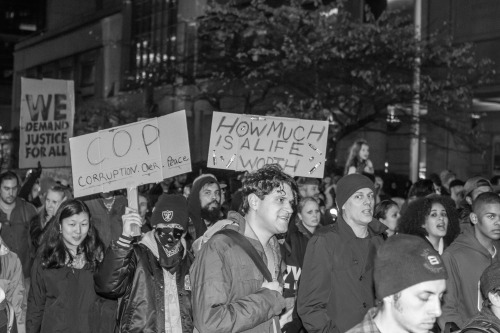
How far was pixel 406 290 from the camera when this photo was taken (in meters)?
3.46

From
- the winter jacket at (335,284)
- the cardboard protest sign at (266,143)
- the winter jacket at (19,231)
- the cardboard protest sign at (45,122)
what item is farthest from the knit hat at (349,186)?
the cardboard protest sign at (45,122)

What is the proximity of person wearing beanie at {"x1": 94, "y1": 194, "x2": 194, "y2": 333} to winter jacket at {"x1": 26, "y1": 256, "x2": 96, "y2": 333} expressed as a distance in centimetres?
65

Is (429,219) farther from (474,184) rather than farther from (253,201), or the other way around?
(474,184)

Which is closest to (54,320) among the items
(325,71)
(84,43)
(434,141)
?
(325,71)

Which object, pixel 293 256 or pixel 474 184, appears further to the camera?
pixel 474 184

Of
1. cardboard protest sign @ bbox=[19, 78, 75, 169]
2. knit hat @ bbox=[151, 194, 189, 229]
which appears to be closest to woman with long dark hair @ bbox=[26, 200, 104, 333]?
knit hat @ bbox=[151, 194, 189, 229]

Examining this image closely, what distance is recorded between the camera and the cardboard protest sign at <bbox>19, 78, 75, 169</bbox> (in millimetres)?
13602

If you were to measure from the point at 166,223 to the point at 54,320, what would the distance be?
1191 mm

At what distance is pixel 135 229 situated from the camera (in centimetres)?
588

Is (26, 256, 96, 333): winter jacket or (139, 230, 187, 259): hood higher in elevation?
(139, 230, 187, 259): hood

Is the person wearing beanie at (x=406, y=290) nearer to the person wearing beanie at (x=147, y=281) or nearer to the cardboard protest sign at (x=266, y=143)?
the person wearing beanie at (x=147, y=281)

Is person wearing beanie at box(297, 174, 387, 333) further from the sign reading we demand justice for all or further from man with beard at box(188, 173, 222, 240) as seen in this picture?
man with beard at box(188, 173, 222, 240)

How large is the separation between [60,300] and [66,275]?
0.66 feet

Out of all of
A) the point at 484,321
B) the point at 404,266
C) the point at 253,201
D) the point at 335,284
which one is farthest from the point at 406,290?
the point at 335,284
